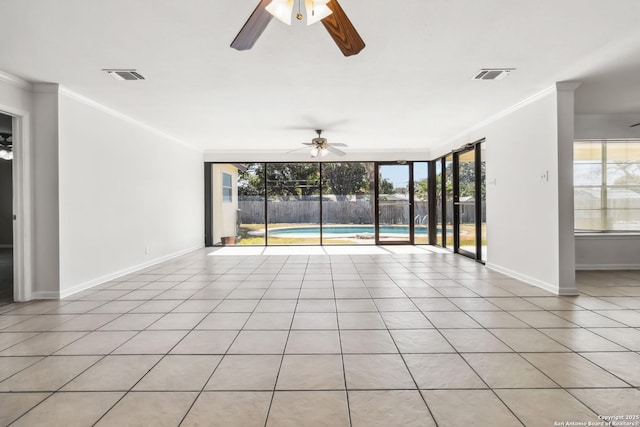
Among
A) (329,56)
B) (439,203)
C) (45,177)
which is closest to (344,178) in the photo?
(439,203)

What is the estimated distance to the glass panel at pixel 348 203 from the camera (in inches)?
332

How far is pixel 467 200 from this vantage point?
20.7 ft

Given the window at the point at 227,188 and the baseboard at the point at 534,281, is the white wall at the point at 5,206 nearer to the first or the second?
the window at the point at 227,188

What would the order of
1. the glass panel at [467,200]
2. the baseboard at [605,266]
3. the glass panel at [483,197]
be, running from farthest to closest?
the glass panel at [467,200], the glass panel at [483,197], the baseboard at [605,266]

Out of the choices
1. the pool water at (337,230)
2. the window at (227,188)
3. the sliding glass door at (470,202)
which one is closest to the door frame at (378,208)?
the pool water at (337,230)

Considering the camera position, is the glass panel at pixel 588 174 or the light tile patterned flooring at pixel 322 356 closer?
the light tile patterned flooring at pixel 322 356

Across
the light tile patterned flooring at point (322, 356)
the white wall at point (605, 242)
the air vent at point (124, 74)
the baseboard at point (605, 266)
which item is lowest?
the light tile patterned flooring at point (322, 356)

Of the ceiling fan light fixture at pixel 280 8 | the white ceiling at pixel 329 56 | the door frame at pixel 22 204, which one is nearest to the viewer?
the ceiling fan light fixture at pixel 280 8

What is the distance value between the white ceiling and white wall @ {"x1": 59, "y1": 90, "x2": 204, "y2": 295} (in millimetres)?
388

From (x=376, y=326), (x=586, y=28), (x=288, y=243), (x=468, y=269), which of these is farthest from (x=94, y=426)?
(x=288, y=243)

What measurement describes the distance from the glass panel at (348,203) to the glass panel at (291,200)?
0.29 meters

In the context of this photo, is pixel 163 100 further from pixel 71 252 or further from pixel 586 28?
pixel 586 28

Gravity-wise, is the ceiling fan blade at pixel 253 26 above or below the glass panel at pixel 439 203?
above

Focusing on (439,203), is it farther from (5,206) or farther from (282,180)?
(5,206)
